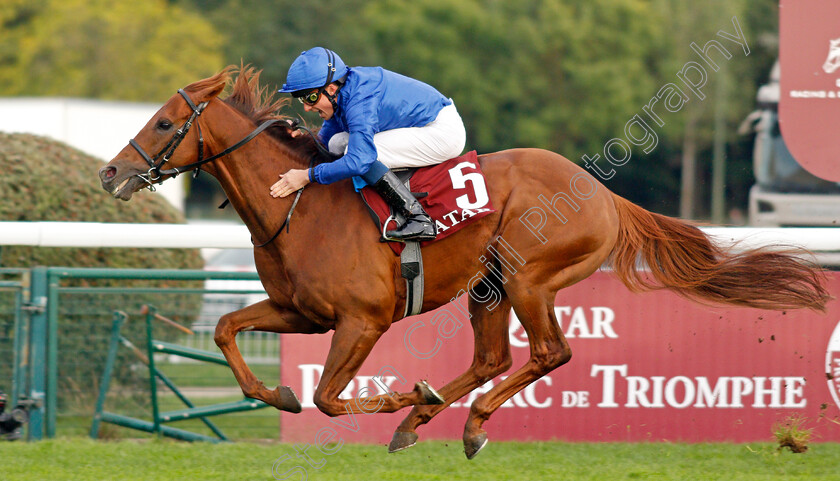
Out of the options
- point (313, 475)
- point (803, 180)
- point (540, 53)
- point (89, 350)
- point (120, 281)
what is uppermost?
point (540, 53)

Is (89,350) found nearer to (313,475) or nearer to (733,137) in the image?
(313,475)

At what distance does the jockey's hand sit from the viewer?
448cm

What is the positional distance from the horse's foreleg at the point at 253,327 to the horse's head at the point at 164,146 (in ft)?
2.46

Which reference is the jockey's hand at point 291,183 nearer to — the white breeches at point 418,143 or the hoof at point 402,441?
the white breeches at point 418,143

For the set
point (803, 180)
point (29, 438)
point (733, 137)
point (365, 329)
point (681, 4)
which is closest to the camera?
point (365, 329)

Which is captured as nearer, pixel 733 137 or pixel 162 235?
pixel 162 235

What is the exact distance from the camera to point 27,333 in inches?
225

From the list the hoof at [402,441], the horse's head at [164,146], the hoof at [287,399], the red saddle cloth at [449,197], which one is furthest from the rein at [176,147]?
the hoof at [402,441]

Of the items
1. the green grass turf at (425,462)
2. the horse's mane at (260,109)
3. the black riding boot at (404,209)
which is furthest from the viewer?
the green grass turf at (425,462)

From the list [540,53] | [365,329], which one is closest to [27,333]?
[365,329]

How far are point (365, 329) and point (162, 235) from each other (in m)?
1.93

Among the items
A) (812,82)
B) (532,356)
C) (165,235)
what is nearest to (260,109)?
(165,235)

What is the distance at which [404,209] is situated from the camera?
14.5 ft

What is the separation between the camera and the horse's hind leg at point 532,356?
4.73 metres
